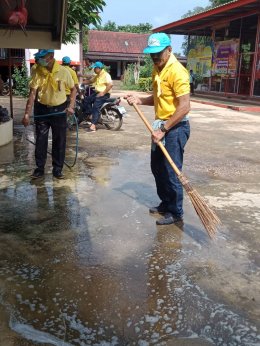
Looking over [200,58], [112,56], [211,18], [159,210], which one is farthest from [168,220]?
[112,56]

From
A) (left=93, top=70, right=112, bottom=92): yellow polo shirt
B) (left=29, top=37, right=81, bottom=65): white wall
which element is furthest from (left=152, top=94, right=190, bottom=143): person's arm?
(left=29, top=37, right=81, bottom=65): white wall

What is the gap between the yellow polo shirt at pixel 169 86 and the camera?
361 centimetres

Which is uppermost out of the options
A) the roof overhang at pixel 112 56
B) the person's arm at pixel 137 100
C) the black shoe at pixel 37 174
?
the roof overhang at pixel 112 56

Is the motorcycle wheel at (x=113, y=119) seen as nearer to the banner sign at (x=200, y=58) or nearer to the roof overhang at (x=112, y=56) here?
the banner sign at (x=200, y=58)

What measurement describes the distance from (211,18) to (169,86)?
19.2 metres

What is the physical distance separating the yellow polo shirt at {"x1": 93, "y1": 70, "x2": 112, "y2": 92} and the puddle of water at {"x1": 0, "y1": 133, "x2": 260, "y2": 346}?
15.7 feet

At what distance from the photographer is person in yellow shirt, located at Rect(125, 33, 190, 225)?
3615mm

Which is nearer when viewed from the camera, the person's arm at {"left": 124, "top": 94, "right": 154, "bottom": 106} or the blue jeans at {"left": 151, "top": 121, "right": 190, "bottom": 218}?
the blue jeans at {"left": 151, "top": 121, "right": 190, "bottom": 218}

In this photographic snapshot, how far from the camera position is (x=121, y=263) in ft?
10.6

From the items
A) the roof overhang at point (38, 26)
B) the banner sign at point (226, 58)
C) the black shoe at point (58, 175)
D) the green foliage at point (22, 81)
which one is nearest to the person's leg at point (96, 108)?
the roof overhang at point (38, 26)

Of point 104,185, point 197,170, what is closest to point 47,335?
point 104,185

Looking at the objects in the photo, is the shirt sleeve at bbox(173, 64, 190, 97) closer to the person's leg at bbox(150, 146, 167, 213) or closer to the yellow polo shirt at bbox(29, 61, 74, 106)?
the person's leg at bbox(150, 146, 167, 213)

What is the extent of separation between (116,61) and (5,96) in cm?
2230

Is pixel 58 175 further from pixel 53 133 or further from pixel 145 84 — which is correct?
pixel 145 84
